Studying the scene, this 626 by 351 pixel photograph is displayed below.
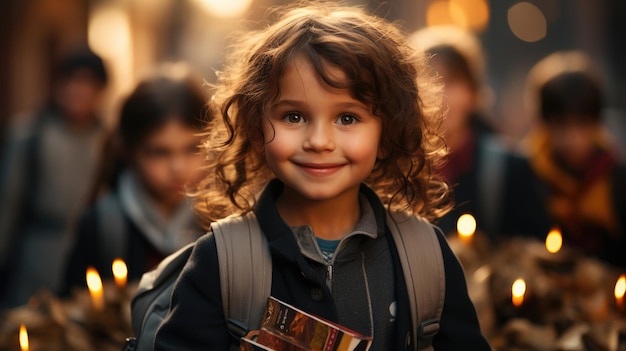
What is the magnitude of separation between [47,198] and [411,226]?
473 centimetres

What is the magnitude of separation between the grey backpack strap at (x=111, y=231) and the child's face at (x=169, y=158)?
21 cm

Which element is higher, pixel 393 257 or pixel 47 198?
pixel 393 257

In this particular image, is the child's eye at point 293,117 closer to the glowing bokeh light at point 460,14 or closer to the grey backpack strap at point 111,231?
the grey backpack strap at point 111,231

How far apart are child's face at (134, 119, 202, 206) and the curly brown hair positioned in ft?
4.85

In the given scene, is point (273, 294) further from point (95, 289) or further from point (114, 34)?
point (114, 34)

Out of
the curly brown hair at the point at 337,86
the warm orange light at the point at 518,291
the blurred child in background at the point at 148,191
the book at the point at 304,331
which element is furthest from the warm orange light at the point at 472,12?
the book at the point at 304,331

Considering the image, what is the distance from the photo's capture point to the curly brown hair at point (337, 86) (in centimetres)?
282

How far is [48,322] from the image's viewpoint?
154 inches

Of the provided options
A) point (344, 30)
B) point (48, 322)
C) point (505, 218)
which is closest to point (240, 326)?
point (344, 30)

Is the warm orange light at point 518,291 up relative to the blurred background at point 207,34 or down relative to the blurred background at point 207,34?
up

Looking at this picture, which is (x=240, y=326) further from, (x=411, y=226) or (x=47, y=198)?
(x=47, y=198)

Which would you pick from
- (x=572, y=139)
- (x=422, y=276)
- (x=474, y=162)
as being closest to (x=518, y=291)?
(x=422, y=276)

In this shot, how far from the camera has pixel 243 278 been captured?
275 cm

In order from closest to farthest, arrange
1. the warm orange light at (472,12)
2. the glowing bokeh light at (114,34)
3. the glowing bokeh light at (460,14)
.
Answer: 1. the glowing bokeh light at (114,34)
2. the warm orange light at (472,12)
3. the glowing bokeh light at (460,14)
